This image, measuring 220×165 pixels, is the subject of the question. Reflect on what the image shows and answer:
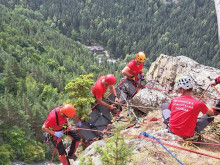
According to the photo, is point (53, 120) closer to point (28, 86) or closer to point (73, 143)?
point (73, 143)

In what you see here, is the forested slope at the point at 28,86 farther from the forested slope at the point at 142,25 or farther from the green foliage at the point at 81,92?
the forested slope at the point at 142,25

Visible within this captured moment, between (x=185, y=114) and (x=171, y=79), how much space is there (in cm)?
650

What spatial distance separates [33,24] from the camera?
104 metres

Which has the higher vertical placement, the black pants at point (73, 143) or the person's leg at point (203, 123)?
the person's leg at point (203, 123)

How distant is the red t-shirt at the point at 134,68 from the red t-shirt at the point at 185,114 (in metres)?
5.16

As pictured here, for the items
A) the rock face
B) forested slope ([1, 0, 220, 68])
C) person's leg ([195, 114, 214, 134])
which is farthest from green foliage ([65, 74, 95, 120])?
forested slope ([1, 0, 220, 68])

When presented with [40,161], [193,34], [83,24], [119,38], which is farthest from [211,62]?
[40,161]

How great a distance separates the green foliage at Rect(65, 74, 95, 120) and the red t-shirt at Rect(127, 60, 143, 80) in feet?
9.99

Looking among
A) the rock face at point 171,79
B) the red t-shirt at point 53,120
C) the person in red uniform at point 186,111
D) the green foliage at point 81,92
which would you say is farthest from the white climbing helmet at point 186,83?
the red t-shirt at point 53,120

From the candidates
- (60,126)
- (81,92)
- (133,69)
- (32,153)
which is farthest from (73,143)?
(32,153)

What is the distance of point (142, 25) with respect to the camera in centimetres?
15750

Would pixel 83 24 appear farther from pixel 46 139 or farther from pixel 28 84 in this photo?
pixel 46 139

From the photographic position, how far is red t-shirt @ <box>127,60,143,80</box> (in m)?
10.3

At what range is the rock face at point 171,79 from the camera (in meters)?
9.06
